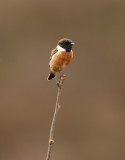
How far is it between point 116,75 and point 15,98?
6.59 ft

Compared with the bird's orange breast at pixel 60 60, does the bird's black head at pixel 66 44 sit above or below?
above

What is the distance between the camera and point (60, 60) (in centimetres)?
334

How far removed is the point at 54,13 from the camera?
8586 mm

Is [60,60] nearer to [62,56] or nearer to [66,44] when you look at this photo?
[62,56]

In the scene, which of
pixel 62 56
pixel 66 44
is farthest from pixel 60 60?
pixel 66 44

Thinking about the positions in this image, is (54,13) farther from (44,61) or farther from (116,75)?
(116,75)

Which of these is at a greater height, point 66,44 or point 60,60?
point 66,44

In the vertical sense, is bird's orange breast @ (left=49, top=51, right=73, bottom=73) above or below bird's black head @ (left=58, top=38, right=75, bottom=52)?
below

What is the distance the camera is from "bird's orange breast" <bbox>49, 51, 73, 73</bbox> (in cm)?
333

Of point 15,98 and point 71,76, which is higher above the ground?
point 71,76

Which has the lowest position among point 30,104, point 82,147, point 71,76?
point 82,147

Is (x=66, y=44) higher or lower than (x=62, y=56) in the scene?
higher

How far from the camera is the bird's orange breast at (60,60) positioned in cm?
333

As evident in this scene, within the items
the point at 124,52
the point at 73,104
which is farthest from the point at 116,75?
the point at 73,104
